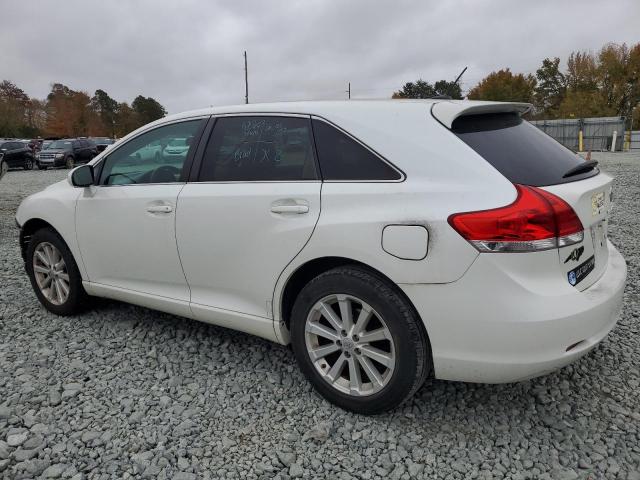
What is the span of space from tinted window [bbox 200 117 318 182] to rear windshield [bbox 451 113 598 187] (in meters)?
0.82

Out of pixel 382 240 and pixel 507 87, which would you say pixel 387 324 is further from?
pixel 507 87

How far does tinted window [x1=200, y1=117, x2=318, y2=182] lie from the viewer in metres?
2.76

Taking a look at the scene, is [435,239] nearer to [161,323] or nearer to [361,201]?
[361,201]

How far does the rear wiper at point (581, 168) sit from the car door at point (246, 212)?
49.2 inches

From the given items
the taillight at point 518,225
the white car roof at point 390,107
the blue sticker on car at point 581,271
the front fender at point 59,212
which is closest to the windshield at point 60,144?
the front fender at point 59,212

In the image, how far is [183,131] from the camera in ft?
11.0

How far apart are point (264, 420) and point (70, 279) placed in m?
2.16

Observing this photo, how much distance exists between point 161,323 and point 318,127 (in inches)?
83.7

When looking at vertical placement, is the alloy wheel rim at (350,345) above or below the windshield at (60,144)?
below

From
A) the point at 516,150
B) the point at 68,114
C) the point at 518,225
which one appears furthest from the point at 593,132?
the point at 68,114

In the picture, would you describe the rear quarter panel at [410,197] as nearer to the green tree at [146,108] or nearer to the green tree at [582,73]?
the green tree at [582,73]

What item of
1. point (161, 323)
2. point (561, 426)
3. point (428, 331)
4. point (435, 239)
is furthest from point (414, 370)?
point (161, 323)

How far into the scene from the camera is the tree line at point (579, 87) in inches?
1943

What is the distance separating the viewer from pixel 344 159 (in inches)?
102
